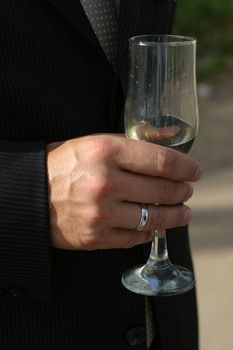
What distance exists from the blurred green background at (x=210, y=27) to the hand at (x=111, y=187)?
22.7 feet

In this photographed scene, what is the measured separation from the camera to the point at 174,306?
5.13ft

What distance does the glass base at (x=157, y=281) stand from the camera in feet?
4.32

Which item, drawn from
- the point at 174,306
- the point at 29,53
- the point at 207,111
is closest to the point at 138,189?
the point at 29,53

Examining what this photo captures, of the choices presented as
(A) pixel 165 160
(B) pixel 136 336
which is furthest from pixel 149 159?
(B) pixel 136 336

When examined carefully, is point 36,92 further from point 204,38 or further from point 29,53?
point 204,38

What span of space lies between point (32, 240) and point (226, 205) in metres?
3.32

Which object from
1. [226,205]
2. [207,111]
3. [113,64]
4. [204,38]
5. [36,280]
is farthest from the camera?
[204,38]

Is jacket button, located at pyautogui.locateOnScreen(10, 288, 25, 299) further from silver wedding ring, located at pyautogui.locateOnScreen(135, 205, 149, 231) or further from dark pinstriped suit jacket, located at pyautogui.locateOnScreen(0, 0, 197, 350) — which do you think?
silver wedding ring, located at pyautogui.locateOnScreen(135, 205, 149, 231)

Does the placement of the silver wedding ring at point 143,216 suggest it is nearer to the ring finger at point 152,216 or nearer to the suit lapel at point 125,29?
the ring finger at point 152,216

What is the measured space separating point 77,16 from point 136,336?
2.09ft

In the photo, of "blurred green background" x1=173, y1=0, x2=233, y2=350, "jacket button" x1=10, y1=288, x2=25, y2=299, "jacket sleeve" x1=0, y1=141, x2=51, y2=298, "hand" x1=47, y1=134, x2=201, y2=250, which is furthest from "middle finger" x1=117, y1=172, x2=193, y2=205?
"blurred green background" x1=173, y1=0, x2=233, y2=350

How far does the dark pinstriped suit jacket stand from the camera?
1222mm

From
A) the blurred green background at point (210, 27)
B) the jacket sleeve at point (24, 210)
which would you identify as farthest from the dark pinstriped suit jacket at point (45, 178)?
the blurred green background at point (210, 27)

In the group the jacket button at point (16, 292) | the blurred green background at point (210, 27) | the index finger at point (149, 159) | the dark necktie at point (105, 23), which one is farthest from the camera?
the blurred green background at point (210, 27)
